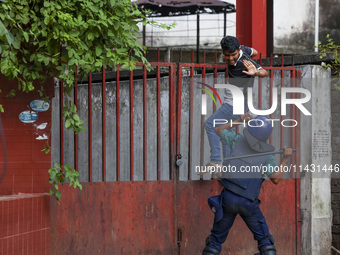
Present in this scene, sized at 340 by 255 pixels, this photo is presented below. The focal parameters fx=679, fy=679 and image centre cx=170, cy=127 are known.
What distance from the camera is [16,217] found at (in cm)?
657

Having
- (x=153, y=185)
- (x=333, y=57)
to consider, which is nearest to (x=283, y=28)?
(x=333, y=57)

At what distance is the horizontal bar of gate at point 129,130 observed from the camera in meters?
7.62

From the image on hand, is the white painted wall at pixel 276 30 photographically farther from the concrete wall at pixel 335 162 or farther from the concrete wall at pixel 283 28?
the concrete wall at pixel 335 162

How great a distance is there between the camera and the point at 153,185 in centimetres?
758

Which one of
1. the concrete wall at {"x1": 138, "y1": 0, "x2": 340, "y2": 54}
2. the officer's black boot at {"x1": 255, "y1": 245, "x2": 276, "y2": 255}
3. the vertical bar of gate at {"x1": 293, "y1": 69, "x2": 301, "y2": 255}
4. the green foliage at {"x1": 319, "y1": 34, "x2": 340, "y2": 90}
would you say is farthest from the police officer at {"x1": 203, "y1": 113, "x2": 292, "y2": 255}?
the concrete wall at {"x1": 138, "y1": 0, "x2": 340, "y2": 54}

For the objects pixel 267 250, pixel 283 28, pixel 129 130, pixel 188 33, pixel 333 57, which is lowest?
pixel 267 250

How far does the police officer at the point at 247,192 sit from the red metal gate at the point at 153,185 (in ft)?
2.34

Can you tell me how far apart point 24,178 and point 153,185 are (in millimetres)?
1481

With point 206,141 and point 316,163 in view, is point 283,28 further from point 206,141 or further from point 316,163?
point 206,141

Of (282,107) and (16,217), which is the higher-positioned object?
(282,107)

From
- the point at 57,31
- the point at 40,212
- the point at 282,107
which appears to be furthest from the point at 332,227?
the point at 57,31

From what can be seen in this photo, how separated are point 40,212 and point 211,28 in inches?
623

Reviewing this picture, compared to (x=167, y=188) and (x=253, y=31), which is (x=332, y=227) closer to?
(x=167, y=188)

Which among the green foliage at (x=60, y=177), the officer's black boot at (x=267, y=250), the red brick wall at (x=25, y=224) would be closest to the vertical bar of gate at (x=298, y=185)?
the officer's black boot at (x=267, y=250)
